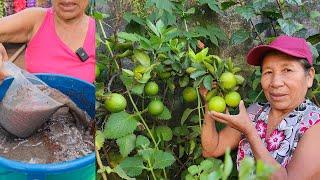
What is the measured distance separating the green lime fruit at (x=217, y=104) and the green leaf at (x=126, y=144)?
0.21 m

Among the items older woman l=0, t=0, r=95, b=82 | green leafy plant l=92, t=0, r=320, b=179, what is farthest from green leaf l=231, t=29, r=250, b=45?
older woman l=0, t=0, r=95, b=82

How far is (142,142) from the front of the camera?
4.50 feet

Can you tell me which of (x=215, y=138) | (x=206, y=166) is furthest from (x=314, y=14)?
(x=206, y=166)

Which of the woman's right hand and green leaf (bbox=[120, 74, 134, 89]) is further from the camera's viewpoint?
green leaf (bbox=[120, 74, 134, 89])

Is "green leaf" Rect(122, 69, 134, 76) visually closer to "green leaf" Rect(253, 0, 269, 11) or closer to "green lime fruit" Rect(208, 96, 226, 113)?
"green lime fruit" Rect(208, 96, 226, 113)

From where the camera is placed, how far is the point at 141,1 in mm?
1479

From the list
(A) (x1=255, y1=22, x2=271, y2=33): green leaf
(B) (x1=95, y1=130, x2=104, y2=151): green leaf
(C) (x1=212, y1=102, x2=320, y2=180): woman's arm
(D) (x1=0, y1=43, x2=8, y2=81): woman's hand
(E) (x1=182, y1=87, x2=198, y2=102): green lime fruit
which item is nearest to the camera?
(D) (x1=0, y1=43, x2=8, y2=81): woman's hand

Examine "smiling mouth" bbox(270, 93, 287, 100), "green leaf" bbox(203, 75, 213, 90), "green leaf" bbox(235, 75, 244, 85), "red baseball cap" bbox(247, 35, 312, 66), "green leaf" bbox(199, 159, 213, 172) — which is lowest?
"green leaf" bbox(199, 159, 213, 172)

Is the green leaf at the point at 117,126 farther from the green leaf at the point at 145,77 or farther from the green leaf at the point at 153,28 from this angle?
the green leaf at the point at 153,28

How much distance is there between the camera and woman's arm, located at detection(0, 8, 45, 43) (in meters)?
0.97

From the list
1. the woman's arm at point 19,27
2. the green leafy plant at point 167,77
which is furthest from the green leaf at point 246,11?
the woman's arm at point 19,27

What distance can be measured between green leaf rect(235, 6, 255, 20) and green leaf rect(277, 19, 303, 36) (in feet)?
A: 0.26

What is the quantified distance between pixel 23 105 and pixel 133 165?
1.49ft

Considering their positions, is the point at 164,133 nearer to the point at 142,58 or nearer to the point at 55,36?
the point at 142,58
